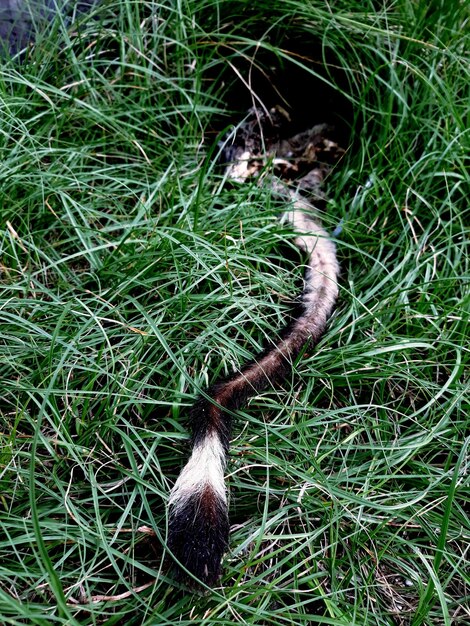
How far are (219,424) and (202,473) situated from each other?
15cm

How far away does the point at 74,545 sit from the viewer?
167cm

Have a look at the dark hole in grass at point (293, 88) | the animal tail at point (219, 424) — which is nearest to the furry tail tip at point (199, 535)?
the animal tail at point (219, 424)

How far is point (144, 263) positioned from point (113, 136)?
643 mm

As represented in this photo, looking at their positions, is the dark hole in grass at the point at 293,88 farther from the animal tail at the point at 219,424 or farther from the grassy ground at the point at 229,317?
the animal tail at the point at 219,424

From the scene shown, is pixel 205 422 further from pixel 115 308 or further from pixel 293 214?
pixel 293 214

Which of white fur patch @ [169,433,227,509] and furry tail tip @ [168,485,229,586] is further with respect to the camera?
white fur patch @ [169,433,227,509]

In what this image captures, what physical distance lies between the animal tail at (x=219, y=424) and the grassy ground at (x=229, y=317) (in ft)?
0.22

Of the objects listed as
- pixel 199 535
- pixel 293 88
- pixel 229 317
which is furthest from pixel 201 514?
pixel 293 88

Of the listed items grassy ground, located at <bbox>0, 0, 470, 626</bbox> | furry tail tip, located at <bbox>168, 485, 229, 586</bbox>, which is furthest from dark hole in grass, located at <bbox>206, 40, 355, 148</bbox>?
furry tail tip, located at <bbox>168, 485, 229, 586</bbox>

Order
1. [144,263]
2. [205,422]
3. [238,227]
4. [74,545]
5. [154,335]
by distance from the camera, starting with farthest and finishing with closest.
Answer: [238,227] < [144,263] < [154,335] < [205,422] < [74,545]

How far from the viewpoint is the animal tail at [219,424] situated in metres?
1.56

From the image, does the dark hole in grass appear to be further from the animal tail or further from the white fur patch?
the white fur patch

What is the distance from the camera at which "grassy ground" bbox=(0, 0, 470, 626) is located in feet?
5.57

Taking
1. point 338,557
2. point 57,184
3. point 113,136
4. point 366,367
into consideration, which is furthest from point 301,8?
point 338,557
